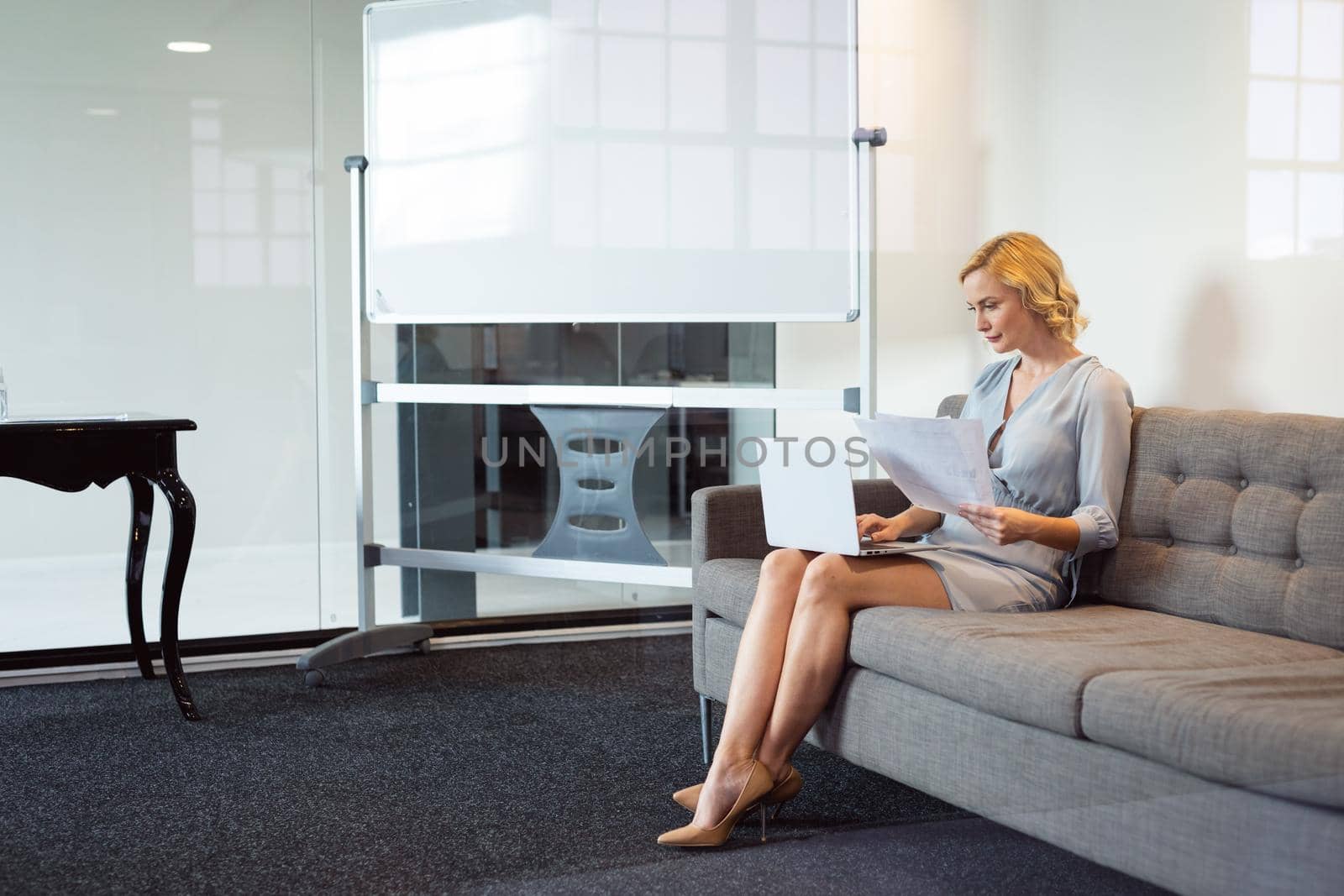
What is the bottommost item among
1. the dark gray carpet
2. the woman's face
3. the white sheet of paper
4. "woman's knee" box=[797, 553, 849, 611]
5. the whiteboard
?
the dark gray carpet

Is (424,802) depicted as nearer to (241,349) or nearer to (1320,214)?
(241,349)

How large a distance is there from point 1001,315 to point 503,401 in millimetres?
1457

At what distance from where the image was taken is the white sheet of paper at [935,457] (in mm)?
2010

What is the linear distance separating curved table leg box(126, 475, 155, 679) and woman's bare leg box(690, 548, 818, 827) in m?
1.79

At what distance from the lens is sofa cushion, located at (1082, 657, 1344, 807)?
1347mm

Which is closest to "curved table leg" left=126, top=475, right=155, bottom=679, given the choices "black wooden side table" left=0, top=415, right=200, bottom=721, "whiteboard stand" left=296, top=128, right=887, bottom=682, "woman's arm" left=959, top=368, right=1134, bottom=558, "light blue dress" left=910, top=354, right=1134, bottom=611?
"black wooden side table" left=0, top=415, right=200, bottom=721

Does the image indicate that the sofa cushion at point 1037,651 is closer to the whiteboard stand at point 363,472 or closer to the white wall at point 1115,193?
the white wall at point 1115,193

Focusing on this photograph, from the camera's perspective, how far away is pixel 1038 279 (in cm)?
231

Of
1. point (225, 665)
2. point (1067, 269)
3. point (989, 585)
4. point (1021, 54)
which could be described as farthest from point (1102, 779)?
point (225, 665)

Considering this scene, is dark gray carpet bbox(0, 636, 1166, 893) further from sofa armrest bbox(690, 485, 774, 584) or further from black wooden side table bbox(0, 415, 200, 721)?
sofa armrest bbox(690, 485, 774, 584)

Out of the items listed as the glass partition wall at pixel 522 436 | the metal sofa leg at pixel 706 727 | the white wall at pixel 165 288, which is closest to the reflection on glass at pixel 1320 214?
the metal sofa leg at pixel 706 727

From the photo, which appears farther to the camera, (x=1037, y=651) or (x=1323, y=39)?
(x=1323, y=39)

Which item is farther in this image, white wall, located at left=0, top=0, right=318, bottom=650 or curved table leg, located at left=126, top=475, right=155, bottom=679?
white wall, located at left=0, top=0, right=318, bottom=650

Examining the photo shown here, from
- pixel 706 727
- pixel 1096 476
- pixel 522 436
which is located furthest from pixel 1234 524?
pixel 522 436
